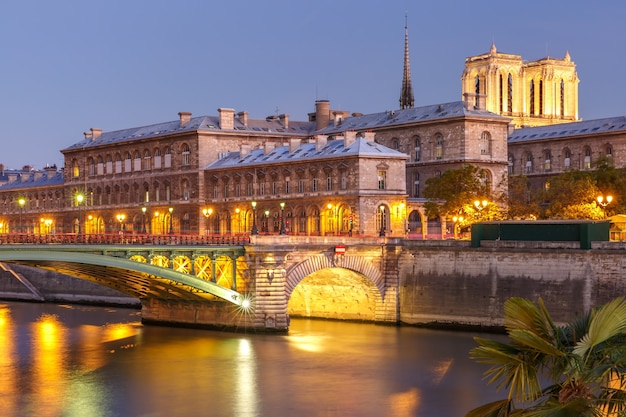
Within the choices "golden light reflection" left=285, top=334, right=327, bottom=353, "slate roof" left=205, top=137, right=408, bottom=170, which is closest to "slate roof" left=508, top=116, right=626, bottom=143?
"slate roof" left=205, top=137, right=408, bottom=170

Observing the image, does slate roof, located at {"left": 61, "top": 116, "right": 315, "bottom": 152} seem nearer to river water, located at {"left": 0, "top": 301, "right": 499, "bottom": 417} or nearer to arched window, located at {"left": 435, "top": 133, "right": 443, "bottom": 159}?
arched window, located at {"left": 435, "top": 133, "right": 443, "bottom": 159}

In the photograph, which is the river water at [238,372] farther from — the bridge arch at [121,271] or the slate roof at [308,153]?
the slate roof at [308,153]

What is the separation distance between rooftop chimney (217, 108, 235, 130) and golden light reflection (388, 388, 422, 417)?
61.0 meters

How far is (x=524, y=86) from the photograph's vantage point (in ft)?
479

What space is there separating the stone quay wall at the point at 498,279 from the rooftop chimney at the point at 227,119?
3890 cm

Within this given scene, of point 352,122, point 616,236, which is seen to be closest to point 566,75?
point 352,122

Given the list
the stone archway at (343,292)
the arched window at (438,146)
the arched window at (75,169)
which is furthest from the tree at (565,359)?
the arched window at (75,169)

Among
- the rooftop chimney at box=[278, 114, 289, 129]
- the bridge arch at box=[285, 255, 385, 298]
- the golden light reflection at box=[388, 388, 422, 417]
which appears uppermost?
the rooftop chimney at box=[278, 114, 289, 129]

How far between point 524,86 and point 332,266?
280ft

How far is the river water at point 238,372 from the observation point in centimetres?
4322

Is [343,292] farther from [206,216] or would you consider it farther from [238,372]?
[206,216]

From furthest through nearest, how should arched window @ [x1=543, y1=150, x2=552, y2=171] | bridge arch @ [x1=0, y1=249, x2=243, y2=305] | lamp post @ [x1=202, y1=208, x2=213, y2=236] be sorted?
1. arched window @ [x1=543, y1=150, x2=552, y2=171]
2. lamp post @ [x1=202, y1=208, x2=213, y2=236]
3. bridge arch @ [x1=0, y1=249, x2=243, y2=305]

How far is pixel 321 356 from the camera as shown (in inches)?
2163

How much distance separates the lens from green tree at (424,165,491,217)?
84.8m
